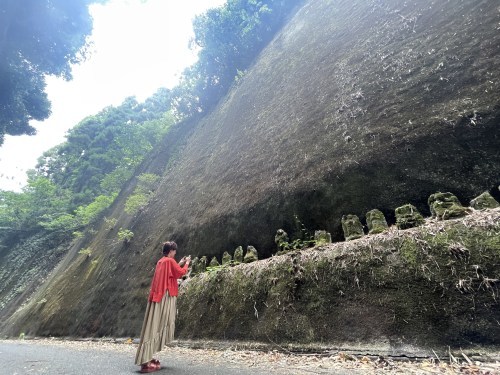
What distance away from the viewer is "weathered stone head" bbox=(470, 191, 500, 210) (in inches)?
141

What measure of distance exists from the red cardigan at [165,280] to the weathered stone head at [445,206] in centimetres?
349

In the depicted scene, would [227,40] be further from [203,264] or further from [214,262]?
[214,262]

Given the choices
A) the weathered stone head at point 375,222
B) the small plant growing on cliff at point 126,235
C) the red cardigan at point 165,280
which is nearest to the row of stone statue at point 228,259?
the red cardigan at point 165,280

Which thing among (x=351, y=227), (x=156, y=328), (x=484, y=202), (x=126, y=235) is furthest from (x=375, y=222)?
(x=126, y=235)

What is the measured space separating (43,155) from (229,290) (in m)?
32.9

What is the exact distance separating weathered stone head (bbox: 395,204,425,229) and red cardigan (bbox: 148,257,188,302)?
3.04 metres

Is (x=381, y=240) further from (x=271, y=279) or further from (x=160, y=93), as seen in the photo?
(x=160, y=93)

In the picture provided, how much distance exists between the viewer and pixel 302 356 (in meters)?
3.77

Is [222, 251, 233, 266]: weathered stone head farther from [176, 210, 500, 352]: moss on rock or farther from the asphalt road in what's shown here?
the asphalt road

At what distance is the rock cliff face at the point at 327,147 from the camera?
15.3 ft

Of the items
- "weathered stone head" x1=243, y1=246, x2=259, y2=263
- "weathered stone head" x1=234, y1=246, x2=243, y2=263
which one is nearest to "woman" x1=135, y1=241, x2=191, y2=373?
"weathered stone head" x1=243, y1=246, x2=259, y2=263

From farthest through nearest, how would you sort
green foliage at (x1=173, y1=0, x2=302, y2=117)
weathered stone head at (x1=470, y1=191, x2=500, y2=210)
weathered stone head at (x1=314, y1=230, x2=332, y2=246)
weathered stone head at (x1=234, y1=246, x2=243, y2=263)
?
green foliage at (x1=173, y1=0, x2=302, y2=117) < weathered stone head at (x1=234, y1=246, x2=243, y2=263) < weathered stone head at (x1=314, y1=230, x2=332, y2=246) < weathered stone head at (x1=470, y1=191, x2=500, y2=210)

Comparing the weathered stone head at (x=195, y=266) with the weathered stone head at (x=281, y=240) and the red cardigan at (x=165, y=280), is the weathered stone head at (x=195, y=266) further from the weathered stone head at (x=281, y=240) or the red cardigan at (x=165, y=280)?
the red cardigan at (x=165, y=280)

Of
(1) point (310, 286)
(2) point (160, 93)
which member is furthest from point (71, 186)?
(1) point (310, 286)
